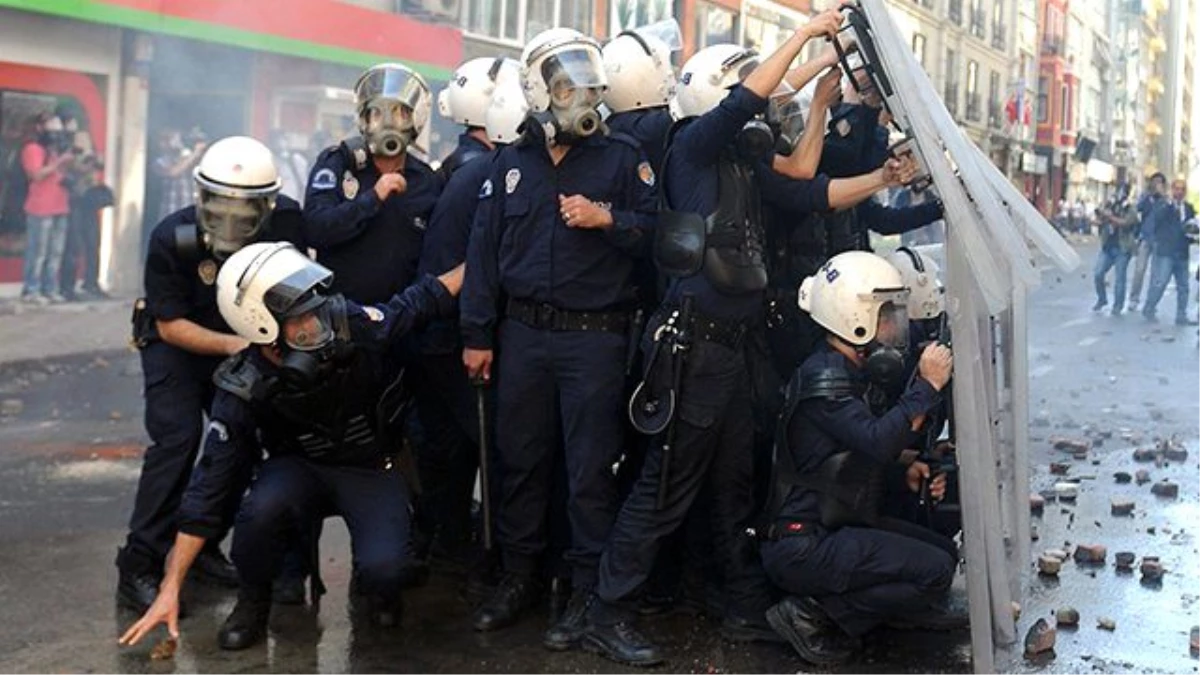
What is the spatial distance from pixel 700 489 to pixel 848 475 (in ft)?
1.82

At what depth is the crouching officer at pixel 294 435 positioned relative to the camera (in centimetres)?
451

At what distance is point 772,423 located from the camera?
511 centimetres

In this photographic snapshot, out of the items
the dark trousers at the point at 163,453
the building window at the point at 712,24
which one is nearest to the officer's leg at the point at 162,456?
the dark trousers at the point at 163,453

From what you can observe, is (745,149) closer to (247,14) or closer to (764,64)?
(764,64)

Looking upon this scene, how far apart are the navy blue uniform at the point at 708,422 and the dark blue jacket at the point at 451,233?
0.77 metres

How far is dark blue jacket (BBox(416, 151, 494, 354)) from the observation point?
17.2 ft

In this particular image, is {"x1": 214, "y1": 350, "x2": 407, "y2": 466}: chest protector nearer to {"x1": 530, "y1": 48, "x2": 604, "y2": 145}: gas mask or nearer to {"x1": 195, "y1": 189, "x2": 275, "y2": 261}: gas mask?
{"x1": 195, "y1": 189, "x2": 275, "y2": 261}: gas mask

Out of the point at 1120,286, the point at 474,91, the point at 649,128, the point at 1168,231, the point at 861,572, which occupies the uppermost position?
the point at 1168,231

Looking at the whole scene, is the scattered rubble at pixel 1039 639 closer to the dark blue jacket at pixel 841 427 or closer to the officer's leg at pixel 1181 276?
the dark blue jacket at pixel 841 427

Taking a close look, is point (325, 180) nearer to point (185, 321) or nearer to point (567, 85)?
point (185, 321)

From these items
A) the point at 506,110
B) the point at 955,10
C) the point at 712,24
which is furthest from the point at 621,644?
the point at 955,10

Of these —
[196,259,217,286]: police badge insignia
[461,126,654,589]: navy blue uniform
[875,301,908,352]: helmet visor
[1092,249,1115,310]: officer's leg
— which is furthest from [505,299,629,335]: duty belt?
[1092,249,1115,310]: officer's leg

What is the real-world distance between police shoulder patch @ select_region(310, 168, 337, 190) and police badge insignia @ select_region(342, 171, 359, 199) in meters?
0.04

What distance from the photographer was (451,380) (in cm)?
538
